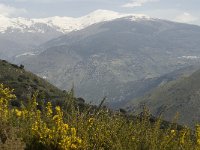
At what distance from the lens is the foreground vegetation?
7660 millimetres

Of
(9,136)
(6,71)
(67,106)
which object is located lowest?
(6,71)

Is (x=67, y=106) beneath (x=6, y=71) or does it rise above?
above

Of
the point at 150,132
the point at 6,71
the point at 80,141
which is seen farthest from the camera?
the point at 6,71

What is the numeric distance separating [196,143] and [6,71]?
7217 cm

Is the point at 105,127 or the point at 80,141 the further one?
the point at 105,127

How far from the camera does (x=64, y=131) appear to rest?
25.5 ft

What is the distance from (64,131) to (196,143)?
8.32ft

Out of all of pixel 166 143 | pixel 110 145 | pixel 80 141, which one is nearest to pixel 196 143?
pixel 166 143

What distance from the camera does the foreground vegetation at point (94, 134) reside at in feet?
25.1

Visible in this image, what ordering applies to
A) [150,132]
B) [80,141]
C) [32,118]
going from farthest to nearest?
[32,118]
[150,132]
[80,141]

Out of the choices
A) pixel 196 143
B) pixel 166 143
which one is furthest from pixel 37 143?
pixel 196 143

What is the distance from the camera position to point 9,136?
30.2ft

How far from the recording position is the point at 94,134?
7992mm

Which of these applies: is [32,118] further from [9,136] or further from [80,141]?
[80,141]
